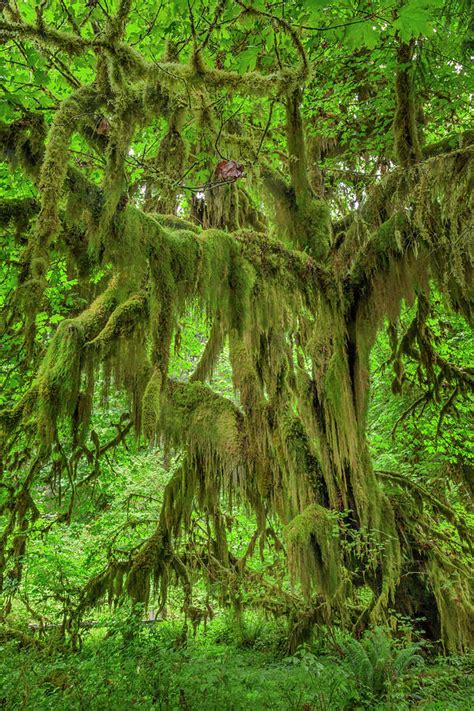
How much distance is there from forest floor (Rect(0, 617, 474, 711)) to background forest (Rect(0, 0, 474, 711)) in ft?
0.11

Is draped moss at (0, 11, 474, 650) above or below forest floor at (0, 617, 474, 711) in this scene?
above

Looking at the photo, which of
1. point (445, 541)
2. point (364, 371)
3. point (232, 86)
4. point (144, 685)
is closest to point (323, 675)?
point (144, 685)

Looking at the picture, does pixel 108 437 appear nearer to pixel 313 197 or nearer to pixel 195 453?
pixel 195 453

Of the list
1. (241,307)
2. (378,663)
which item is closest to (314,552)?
(378,663)

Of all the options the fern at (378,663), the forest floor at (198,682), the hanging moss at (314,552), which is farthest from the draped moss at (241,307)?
the forest floor at (198,682)

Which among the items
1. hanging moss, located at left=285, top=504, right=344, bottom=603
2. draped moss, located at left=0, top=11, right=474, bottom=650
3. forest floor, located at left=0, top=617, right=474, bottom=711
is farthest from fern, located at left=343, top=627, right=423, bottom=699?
hanging moss, located at left=285, top=504, right=344, bottom=603

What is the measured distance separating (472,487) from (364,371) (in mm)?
5141

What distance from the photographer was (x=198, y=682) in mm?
4363

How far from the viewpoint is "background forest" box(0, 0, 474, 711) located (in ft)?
10.3

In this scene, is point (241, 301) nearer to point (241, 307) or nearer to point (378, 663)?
point (241, 307)

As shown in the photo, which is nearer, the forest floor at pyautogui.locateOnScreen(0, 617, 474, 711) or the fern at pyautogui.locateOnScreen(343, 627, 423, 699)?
the forest floor at pyautogui.locateOnScreen(0, 617, 474, 711)

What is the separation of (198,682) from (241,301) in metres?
3.74

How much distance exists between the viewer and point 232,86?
10.7 feet

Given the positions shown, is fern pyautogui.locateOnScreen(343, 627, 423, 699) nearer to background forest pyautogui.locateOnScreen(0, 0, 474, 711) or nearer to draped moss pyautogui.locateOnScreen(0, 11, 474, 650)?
background forest pyautogui.locateOnScreen(0, 0, 474, 711)
